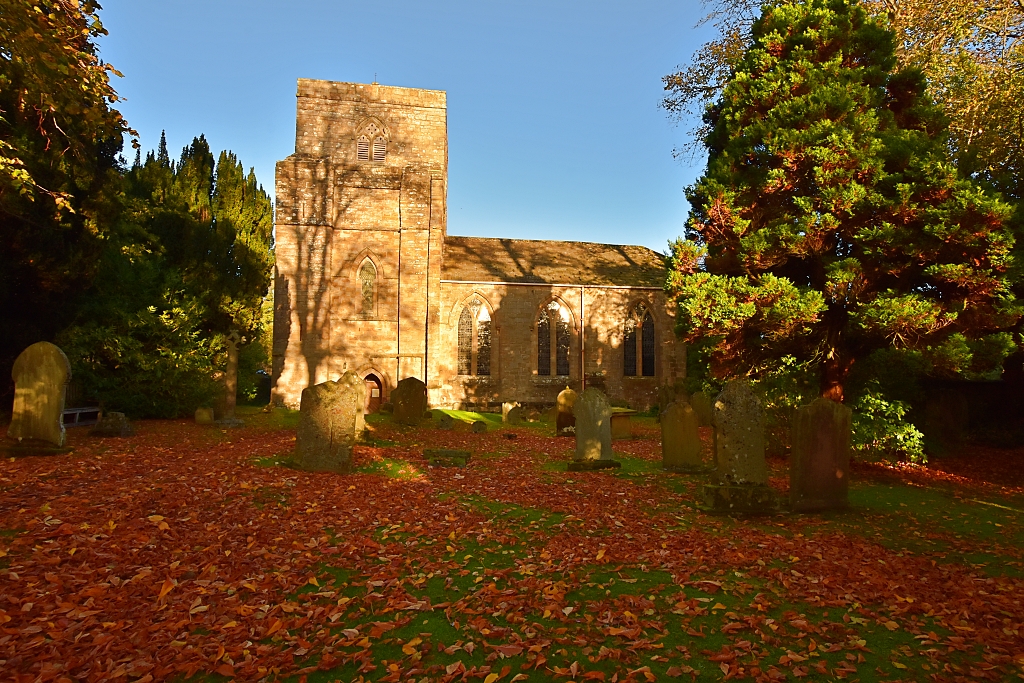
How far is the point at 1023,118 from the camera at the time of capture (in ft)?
36.7

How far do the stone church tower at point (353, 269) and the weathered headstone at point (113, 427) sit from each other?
37.5 ft

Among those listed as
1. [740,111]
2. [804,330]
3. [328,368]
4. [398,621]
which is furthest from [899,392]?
[328,368]

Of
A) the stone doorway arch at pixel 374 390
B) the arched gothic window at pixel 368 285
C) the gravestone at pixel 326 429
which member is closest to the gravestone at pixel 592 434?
the gravestone at pixel 326 429

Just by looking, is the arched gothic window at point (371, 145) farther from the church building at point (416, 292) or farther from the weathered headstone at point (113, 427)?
the weathered headstone at point (113, 427)

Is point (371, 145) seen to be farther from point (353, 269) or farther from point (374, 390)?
point (374, 390)

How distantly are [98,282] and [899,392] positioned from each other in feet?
60.7

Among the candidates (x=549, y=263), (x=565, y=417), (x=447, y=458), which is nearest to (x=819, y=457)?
(x=447, y=458)

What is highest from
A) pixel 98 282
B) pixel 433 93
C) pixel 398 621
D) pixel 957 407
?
pixel 433 93

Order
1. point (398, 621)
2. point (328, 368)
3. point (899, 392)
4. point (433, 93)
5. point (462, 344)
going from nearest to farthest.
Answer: point (398, 621) < point (899, 392) < point (328, 368) < point (462, 344) < point (433, 93)

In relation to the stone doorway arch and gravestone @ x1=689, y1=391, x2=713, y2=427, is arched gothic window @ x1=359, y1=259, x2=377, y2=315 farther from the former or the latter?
gravestone @ x1=689, y1=391, x2=713, y2=427

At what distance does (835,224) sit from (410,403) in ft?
39.6

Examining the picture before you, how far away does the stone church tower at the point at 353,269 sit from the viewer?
24.1m

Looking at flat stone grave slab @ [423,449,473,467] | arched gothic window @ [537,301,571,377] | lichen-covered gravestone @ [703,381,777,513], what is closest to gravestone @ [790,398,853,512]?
lichen-covered gravestone @ [703,381,777,513]

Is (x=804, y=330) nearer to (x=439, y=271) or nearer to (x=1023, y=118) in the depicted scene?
(x=1023, y=118)
